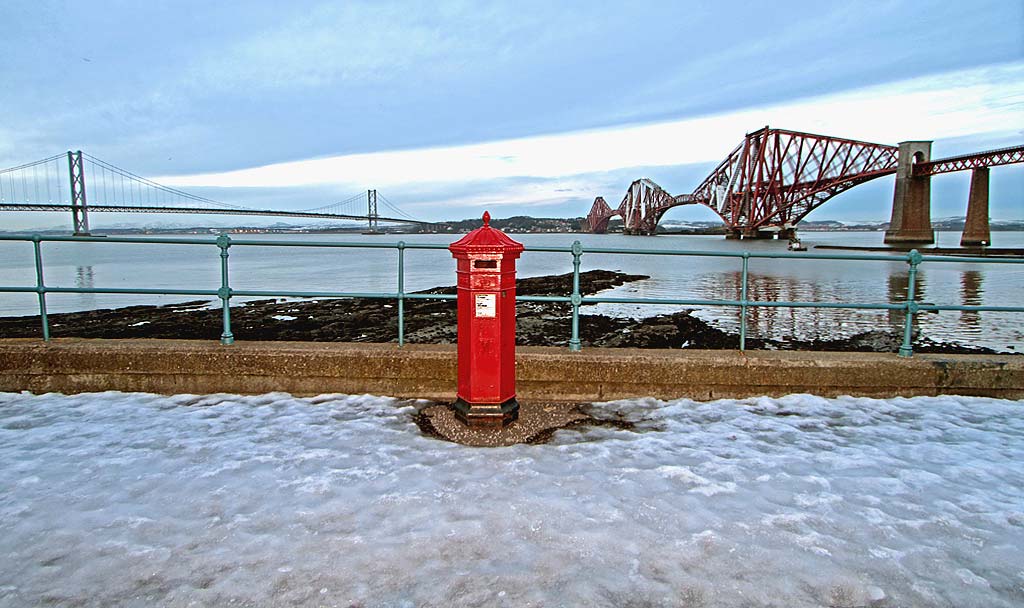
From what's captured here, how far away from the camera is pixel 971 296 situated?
18.8 m

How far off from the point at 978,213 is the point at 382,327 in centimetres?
7133

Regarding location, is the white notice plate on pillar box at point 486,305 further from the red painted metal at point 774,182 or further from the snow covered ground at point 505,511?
→ the red painted metal at point 774,182

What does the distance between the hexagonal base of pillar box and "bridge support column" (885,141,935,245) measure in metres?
75.7

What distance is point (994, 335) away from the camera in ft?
35.0

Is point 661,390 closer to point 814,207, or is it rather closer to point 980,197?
point 980,197

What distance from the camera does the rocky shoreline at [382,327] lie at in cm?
971

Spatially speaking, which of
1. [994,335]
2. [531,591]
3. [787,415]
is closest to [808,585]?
[531,591]

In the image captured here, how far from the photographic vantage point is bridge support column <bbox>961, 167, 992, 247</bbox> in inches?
2391

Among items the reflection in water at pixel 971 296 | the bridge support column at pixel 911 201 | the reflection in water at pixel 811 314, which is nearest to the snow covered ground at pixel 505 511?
the reflection in water at pixel 971 296

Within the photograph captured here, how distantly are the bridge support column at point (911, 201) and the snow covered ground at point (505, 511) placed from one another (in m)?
75.1

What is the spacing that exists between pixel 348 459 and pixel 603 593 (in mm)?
1857

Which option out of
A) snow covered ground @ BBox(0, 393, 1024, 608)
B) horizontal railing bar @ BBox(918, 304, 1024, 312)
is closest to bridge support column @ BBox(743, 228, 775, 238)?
horizontal railing bar @ BBox(918, 304, 1024, 312)

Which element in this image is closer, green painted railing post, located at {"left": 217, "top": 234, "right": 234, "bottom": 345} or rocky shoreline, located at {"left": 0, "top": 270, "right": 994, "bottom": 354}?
green painted railing post, located at {"left": 217, "top": 234, "right": 234, "bottom": 345}

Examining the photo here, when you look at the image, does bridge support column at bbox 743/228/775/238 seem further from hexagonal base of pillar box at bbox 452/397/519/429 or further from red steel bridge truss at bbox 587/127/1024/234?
hexagonal base of pillar box at bbox 452/397/519/429
